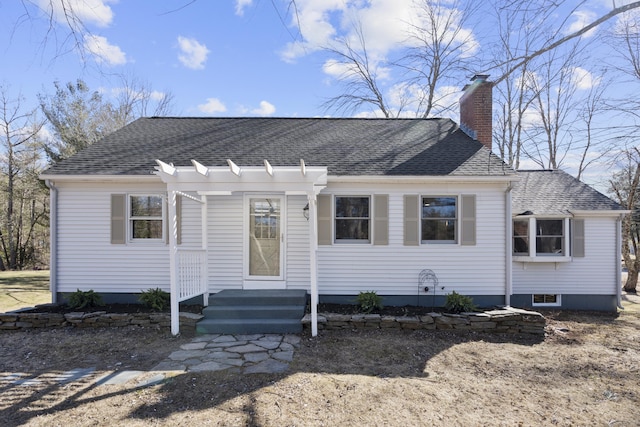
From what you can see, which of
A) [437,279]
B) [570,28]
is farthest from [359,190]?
[570,28]

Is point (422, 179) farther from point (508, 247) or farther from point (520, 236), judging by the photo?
point (520, 236)

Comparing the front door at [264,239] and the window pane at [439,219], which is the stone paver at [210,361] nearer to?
the front door at [264,239]

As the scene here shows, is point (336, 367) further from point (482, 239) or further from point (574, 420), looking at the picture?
point (482, 239)

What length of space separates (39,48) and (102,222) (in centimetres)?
510

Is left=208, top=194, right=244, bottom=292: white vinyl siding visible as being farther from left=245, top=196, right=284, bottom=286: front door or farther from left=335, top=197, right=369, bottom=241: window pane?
left=335, top=197, right=369, bottom=241: window pane

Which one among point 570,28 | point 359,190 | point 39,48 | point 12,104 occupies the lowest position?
point 359,190

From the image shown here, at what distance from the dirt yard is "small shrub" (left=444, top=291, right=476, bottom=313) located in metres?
0.62

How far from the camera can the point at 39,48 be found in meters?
3.05

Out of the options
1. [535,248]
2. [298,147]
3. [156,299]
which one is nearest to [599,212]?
[535,248]

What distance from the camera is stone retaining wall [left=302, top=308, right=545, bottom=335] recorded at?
6.16 meters

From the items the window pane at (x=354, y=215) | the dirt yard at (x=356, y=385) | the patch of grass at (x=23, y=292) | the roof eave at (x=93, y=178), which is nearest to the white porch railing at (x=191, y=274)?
the dirt yard at (x=356, y=385)

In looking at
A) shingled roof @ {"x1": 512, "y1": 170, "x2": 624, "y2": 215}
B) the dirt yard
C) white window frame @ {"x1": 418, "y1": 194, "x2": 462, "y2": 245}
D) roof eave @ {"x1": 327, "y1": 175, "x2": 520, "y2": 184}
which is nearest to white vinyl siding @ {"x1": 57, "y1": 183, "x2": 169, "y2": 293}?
the dirt yard

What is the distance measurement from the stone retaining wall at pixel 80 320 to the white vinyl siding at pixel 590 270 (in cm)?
783

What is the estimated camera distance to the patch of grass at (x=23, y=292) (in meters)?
8.16
